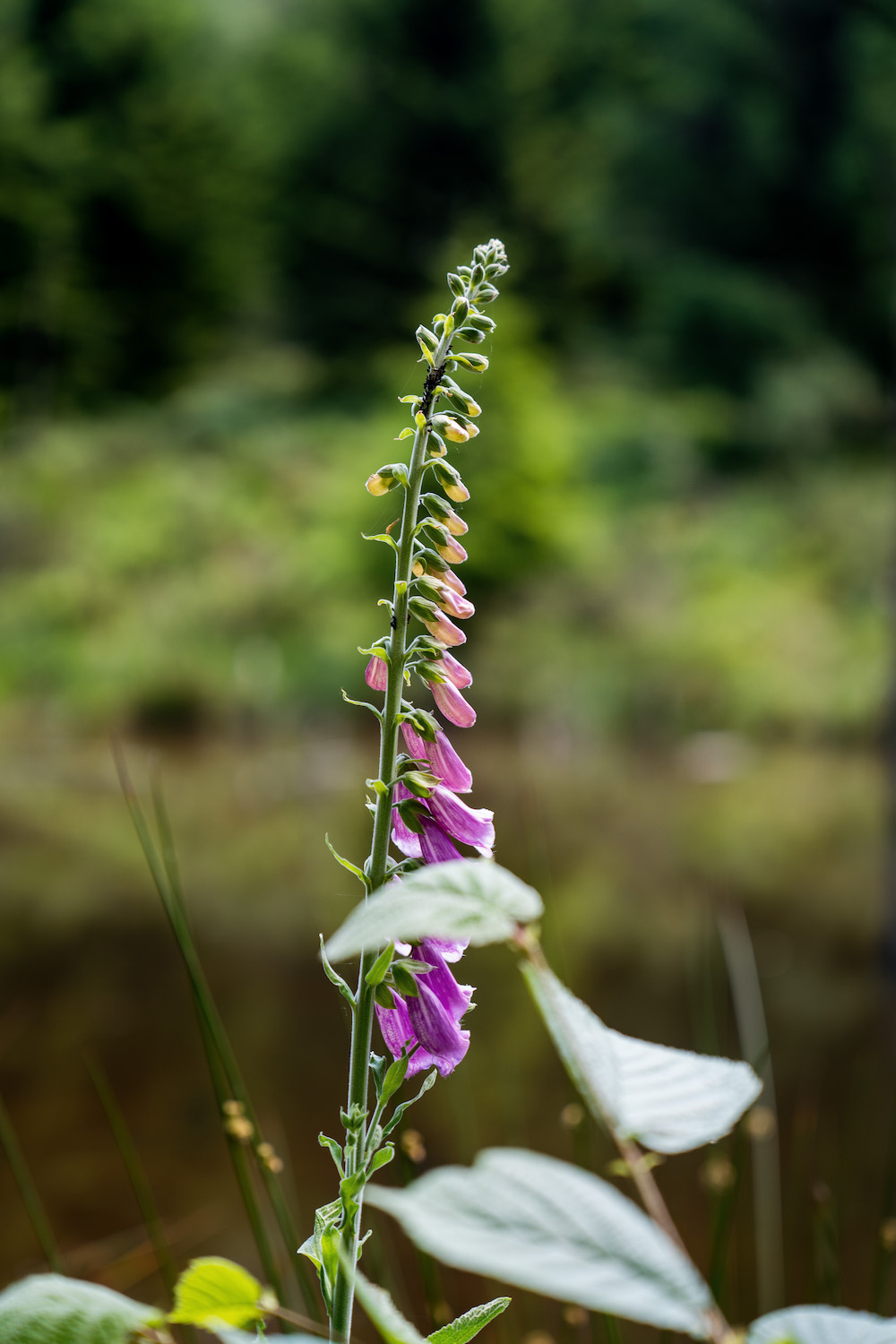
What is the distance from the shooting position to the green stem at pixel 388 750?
11.1 inches

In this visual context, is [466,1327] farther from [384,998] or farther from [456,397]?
[456,397]

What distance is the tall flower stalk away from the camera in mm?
291

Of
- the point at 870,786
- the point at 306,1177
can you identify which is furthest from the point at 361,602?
the point at 306,1177

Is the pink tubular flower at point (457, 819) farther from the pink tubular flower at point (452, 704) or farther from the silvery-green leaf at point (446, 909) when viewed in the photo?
the silvery-green leaf at point (446, 909)

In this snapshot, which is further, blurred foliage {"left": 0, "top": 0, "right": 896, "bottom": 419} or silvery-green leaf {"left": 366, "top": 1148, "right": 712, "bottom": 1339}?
blurred foliage {"left": 0, "top": 0, "right": 896, "bottom": 419}

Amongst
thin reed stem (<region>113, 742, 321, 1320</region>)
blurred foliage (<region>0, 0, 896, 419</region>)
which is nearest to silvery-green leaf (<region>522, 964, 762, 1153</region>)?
thin reed stem (<region>113, 742, 321, 1320</region>)

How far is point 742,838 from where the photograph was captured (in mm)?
3031

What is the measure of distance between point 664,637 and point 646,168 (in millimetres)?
5886

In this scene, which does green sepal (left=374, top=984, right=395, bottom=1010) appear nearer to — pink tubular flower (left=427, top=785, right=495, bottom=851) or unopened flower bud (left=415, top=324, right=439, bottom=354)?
pink tubular flower (left=427, top=785, right=495, bottom=851)

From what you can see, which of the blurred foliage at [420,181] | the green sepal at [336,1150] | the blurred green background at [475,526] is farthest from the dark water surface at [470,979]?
the blurred foliage at [420,181]

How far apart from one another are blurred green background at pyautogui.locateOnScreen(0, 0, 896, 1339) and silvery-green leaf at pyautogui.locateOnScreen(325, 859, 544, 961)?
547mm

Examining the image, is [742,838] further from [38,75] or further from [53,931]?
[38,75]

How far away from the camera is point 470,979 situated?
2.00 m

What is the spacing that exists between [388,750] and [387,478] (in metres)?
0.11
